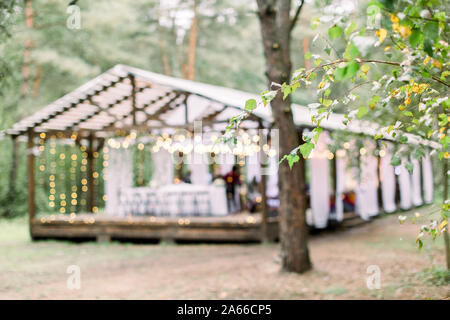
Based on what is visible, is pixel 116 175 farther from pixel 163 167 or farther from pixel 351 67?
pixel 351 67

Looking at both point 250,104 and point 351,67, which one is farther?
point 250,104

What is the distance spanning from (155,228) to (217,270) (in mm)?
3478

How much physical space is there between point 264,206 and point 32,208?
5164 mm

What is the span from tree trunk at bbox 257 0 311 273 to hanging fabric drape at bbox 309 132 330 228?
468 centimetres

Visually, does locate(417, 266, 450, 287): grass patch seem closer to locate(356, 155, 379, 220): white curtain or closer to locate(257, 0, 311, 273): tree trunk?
locate(257, 0, 311, 273): tree trunk

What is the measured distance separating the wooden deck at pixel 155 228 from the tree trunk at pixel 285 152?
3.17m

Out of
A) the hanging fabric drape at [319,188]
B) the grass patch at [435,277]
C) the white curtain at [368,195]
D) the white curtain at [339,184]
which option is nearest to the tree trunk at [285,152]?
the grass patch at [435,277]

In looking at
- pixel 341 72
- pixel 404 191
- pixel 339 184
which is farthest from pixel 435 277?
pixel 404 191

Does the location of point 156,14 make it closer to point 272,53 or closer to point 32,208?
point 32,208

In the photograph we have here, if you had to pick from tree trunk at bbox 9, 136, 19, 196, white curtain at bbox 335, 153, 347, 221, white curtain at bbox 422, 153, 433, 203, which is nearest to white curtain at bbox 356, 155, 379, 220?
white curtain at bbox 335, 153, 347, 221

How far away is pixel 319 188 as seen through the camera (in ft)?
35.7

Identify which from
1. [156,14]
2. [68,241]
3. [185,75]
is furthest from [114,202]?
[156,14]

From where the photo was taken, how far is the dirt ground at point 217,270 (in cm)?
545
